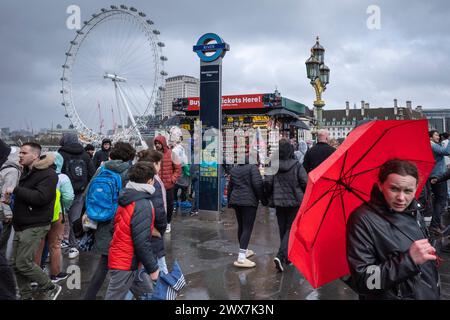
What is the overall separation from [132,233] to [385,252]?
2.09 meters

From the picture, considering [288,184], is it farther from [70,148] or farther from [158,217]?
[70,148]

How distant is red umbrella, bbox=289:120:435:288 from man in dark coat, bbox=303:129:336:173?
12.5 feet

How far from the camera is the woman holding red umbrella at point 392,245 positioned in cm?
194

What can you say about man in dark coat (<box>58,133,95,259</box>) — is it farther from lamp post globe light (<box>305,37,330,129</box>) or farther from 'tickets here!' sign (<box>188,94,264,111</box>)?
'tickets here!' sign (<box>188,94,264,111</box>)

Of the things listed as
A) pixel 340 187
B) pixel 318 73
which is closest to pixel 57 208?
pixel 340 187

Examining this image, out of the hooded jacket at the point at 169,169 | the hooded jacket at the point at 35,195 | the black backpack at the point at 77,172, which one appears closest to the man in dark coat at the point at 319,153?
the hooded jacket at the point at 169,169

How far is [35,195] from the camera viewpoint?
418 cm

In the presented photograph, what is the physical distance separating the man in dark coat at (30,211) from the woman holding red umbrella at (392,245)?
3412 mm

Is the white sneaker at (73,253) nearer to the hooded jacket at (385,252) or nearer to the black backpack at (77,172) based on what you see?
the black backpack at (77,172)

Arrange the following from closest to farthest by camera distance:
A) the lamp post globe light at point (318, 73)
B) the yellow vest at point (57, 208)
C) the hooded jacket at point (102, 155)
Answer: the yellow vest at point (57, 208) < the hooded jacket at point (102, 155) < the lamp post globe light at point (318, 73)

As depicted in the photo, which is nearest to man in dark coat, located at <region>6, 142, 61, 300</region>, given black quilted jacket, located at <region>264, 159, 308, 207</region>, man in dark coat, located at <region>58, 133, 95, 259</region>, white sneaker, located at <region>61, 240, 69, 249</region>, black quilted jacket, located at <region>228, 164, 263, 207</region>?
man in dark coat, located at <region>58, 133, 95, 259</region>

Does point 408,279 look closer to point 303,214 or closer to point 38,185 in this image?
point 303,214

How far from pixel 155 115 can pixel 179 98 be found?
2347 mm

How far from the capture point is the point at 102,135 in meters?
34.6
